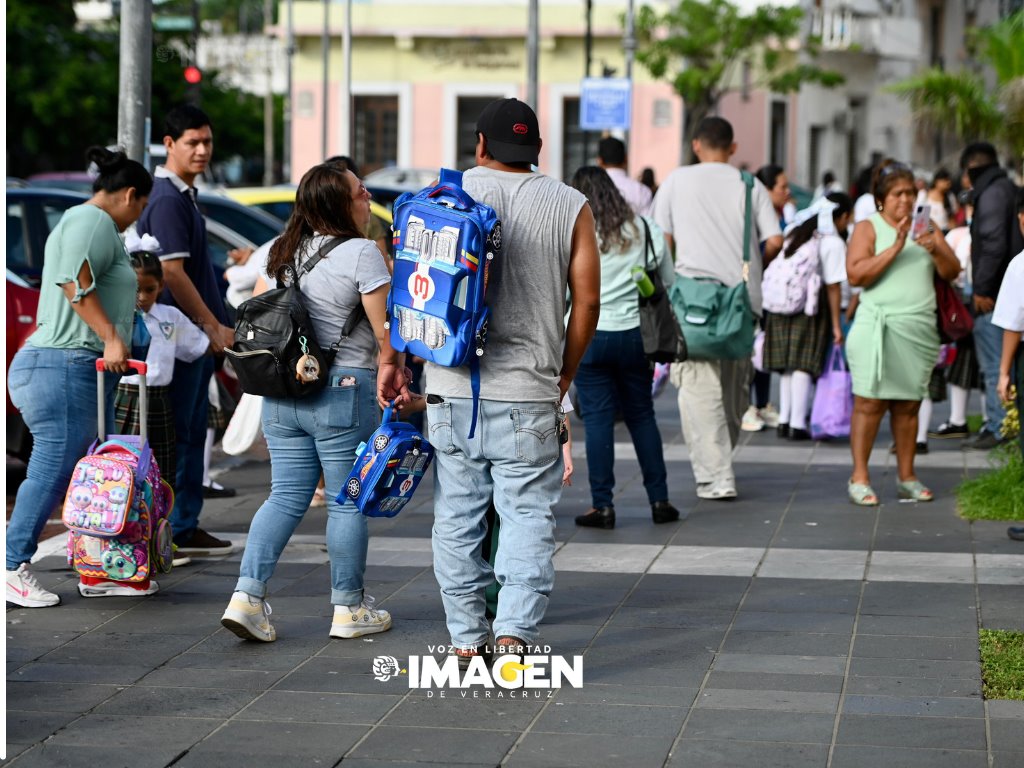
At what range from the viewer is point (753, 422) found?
12.4m

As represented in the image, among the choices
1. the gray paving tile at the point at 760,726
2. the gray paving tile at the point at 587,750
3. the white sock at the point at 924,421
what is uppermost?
the white sock at the point at 924,421

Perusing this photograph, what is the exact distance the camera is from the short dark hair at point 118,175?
6586mm

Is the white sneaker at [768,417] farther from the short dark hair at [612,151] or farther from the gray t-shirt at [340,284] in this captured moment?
the gray t-shirt at [340,284]

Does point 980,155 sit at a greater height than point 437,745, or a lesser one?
greater

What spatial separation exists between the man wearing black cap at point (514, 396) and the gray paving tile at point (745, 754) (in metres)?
0.84

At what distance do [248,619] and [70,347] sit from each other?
4.71 feet

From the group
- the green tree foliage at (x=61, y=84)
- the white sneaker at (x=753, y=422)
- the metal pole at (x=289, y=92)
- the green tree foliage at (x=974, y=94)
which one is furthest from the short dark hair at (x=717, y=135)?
the metal pole at (x=289, y=92)

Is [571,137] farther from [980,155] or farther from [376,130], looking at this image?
[980,155]

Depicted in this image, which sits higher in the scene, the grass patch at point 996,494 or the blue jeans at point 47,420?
A: the blue jeans at point 47,420

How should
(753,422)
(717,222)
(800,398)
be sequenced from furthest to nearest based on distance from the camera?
1. (753,422)
2. (800,398)
3. (717,222)

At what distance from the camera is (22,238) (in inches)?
403

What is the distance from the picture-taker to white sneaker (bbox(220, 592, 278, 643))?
5.85 m

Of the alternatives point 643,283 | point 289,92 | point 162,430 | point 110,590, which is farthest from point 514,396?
point 289,92

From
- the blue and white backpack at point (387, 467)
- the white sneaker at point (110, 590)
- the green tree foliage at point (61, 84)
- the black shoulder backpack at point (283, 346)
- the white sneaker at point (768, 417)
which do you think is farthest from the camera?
the green tree foliage at point (61, 84)
